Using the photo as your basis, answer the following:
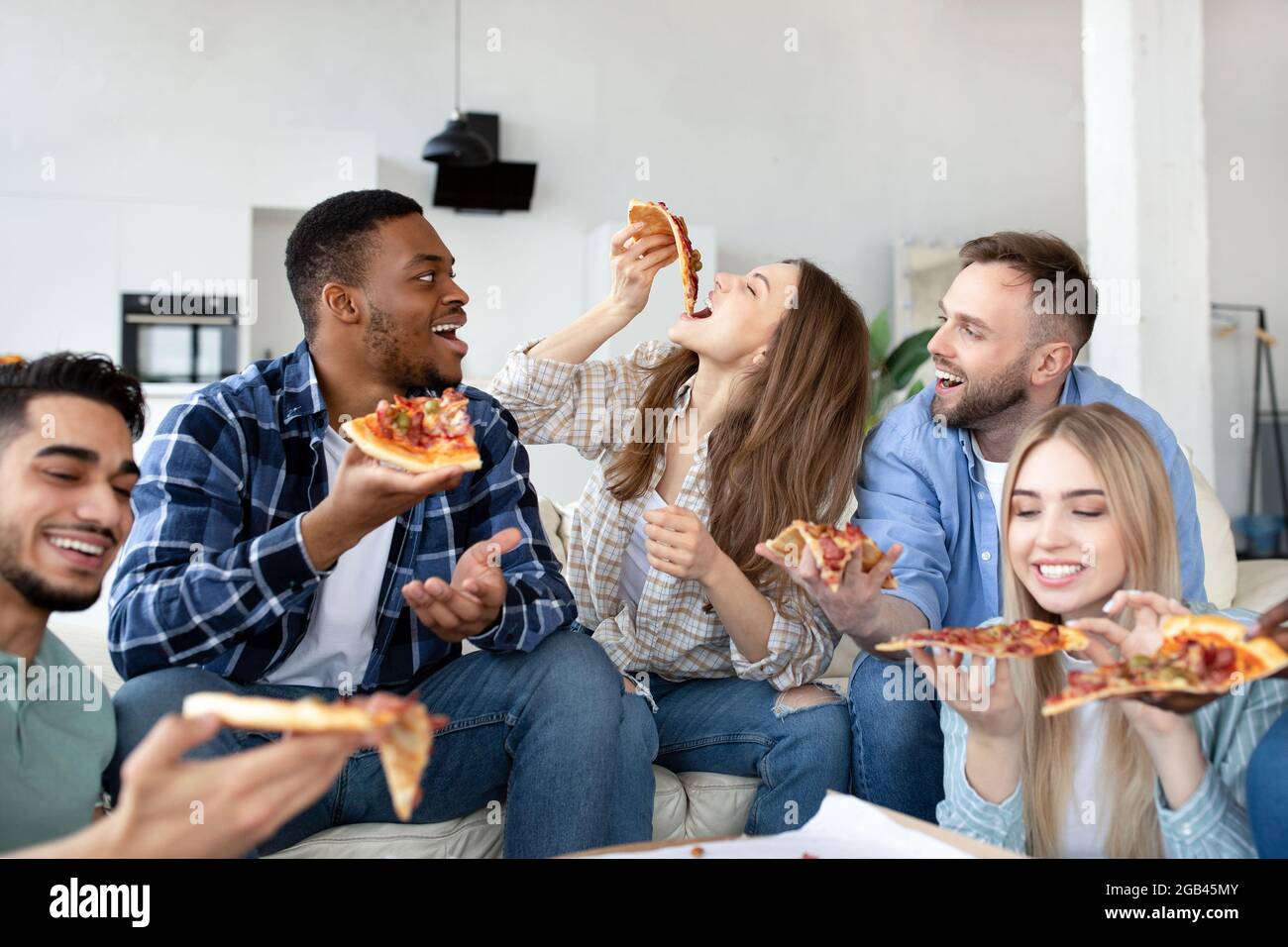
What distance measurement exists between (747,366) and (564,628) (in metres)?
0.82

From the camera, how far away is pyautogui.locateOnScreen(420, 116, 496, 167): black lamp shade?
5957 millimetres

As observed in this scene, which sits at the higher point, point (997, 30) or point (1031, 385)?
point (997, 30)

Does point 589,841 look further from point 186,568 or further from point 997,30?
point 997,30

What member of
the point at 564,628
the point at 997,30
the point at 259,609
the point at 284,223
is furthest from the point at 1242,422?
the point at 259,609

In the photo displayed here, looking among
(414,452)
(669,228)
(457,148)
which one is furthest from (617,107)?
(414,452)

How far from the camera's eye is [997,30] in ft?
25.7

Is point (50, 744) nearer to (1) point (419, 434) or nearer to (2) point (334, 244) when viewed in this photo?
(1) point (419, 434)

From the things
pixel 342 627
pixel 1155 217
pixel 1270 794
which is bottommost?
pixel 1270 794

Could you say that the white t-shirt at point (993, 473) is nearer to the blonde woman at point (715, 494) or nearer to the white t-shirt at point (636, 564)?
the blonde woman at point (715, 494)

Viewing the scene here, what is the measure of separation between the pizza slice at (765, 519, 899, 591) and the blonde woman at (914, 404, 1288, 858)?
9.5 inches

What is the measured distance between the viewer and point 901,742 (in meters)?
2.12

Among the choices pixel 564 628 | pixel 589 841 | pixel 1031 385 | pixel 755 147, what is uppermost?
pixel 755 147

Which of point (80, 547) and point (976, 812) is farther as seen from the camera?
point (976, 812)

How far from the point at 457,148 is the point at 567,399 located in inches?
146
